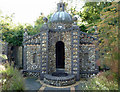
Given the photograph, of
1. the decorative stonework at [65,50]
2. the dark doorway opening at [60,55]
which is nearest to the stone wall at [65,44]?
the decorative stonework at [65,50]

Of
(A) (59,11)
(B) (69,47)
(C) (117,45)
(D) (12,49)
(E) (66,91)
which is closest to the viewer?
(C) (117,45)

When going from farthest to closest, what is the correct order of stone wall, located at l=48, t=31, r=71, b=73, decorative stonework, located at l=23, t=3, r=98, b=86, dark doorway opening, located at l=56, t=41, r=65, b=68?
dark doorway opening, located at l=56, t=41, r=65, b=68, stone wall, located at l=48, t=31, r=71, b=73, decorative stonework, located at l=23, t=3, r=98, b=86

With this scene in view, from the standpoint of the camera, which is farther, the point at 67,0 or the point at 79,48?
the point at 67,0

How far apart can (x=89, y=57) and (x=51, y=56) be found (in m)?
3.64

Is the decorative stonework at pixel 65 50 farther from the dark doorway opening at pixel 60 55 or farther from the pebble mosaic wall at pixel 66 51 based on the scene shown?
the dark doorway opening at pixel 60 55

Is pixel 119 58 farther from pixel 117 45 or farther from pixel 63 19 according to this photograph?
pixel 63 19

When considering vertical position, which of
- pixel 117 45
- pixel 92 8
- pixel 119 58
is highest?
pixel 92 8

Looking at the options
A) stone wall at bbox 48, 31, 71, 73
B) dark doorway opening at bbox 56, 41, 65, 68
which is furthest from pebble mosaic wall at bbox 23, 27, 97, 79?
dark doorway opening at bbox 56, 41, 65, 68

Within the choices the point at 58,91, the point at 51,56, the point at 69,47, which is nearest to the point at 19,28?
the point at 51,56

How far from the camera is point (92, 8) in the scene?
50.1ft

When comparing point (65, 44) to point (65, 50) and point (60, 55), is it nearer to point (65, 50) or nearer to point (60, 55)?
point (65, 50)

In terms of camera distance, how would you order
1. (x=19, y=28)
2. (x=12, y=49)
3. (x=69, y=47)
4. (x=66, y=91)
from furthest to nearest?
(x=19, y=28) → (x=12, y=49) → (x=69, y=47) → (x=66, y=91)

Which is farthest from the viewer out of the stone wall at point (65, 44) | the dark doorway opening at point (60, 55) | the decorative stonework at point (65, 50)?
the dark doorway opening at point (60, 55)

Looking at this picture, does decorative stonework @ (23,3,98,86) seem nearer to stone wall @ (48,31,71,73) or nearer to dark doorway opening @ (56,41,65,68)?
stone wall @ (48,31,71,73)
